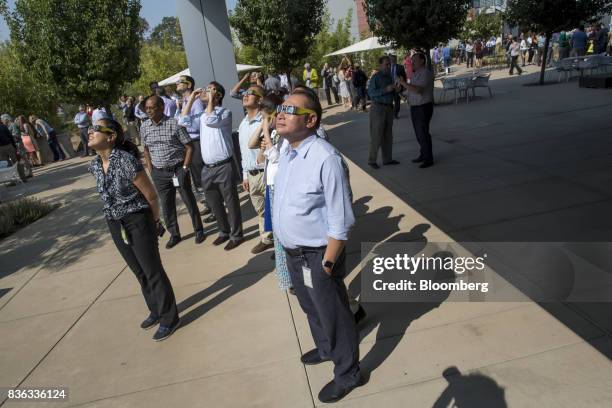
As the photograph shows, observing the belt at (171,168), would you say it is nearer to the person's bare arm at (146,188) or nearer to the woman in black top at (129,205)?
the woman in black top at (129,205)

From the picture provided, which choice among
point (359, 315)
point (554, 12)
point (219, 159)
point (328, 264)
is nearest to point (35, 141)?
point (219, 159)

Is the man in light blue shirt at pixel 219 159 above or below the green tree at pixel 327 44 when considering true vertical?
below

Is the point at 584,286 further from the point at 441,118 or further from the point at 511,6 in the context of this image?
the point at 511,6

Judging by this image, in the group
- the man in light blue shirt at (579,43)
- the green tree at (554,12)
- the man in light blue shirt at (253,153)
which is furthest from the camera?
the man in light blue shirt at (579,43)

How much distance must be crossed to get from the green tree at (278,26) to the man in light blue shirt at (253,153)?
9.52 metres

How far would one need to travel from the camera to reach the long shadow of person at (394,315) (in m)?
3.17

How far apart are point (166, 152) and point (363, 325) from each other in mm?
3151

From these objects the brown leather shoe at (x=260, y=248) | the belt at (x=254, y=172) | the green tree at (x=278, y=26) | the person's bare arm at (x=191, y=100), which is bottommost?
the brown leather shoe at (x=260, y=248)

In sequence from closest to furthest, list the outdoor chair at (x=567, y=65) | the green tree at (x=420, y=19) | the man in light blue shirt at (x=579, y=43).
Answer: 1. the green tree at (x=420, y=19)
2. the outdoor chair at (x=567, y=65)
3. the man in light blue shirt at (x=579, y=43)

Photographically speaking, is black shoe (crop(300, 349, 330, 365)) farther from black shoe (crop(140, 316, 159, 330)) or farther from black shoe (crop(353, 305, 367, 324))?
black shoe (crop(140, 316, 159, 330))

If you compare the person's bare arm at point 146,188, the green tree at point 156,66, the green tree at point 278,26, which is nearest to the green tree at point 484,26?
the green tree at point 156,66

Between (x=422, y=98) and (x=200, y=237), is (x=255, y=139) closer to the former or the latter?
(x=200, y=237)

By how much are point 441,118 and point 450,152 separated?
4134mm

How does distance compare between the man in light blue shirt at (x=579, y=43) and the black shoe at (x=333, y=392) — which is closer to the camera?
the black shoe at (x=333, y=392)
